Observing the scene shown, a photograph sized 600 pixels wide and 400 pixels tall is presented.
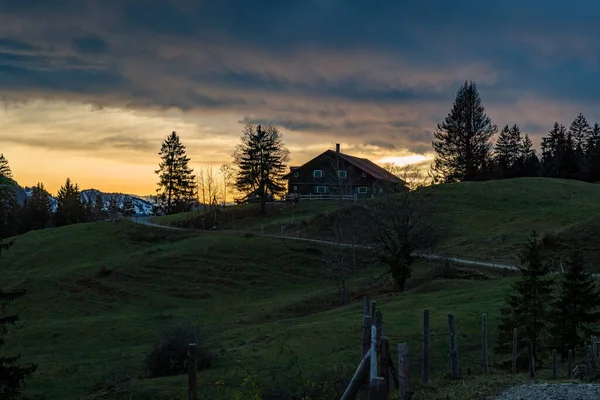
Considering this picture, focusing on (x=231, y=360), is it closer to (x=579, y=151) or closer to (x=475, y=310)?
(x=475, y=310)

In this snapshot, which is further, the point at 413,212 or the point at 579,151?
the point at 579,151

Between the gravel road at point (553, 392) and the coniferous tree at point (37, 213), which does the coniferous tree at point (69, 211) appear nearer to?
the coniferous tree at point (37, 213)

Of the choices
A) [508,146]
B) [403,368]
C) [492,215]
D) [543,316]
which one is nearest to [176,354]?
[543,316]

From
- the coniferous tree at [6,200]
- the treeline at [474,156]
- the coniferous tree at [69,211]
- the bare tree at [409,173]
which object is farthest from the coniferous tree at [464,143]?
the coniferous tree at [6,200]

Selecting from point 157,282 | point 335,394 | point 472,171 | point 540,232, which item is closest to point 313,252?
point 157,282

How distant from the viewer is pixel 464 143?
326ft

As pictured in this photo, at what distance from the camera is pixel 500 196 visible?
71.2 m

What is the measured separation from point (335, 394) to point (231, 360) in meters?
9.31

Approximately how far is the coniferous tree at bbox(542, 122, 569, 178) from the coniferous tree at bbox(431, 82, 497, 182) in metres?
16.6

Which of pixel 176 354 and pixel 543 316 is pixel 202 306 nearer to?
pixel 176 354

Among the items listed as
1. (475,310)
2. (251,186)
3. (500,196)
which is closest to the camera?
(475,310)

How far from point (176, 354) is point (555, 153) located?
4440 inches

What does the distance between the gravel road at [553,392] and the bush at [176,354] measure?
13.1m

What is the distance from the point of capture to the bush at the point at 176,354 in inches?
843
